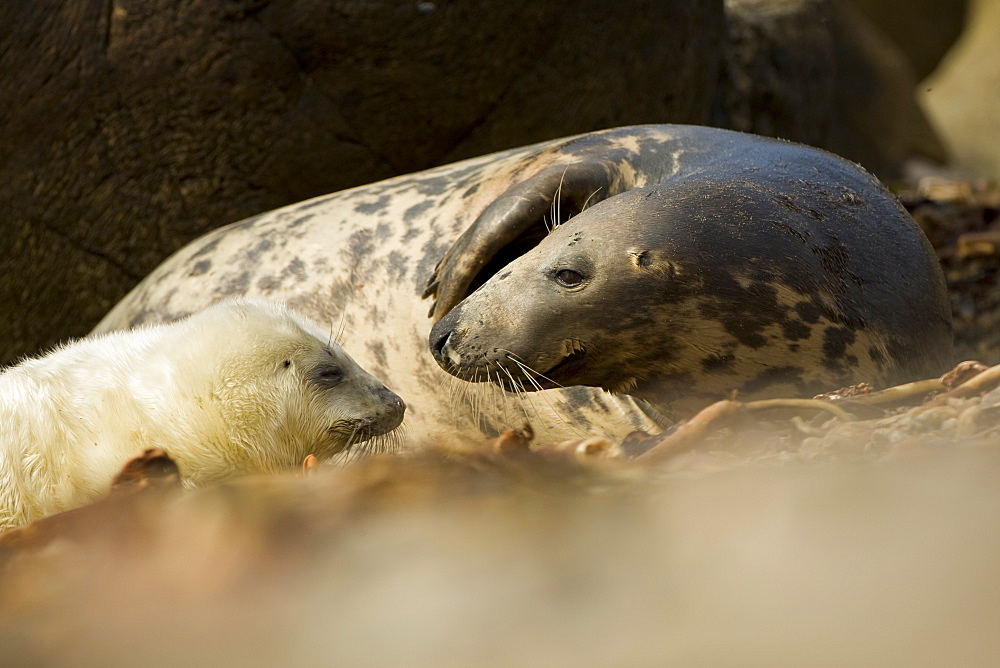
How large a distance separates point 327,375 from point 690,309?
893mm

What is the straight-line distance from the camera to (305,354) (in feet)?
7.70

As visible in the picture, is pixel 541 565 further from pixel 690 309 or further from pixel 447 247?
pixel 447 247

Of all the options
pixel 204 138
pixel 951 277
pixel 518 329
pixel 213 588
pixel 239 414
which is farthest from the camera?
pixel 951 277

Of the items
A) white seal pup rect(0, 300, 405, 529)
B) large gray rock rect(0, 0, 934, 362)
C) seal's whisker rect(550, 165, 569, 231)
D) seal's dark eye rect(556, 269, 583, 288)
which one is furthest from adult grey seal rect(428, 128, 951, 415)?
large gray rock rect(0, 0, 934, 362)

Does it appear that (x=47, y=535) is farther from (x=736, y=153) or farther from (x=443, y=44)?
(x=443, y=44)

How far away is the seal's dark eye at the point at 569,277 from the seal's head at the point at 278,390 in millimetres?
525

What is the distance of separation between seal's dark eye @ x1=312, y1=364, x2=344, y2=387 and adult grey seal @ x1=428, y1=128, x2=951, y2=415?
1.04 feet

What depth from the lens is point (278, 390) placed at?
2.24m

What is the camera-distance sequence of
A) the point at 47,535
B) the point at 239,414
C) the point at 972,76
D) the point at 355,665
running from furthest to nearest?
1. the point at 972,76
2. the point at 239,414
3. the point at 47,535
4. the point at 355,665

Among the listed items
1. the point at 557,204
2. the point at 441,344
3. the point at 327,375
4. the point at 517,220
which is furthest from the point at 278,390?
the point at 557,204

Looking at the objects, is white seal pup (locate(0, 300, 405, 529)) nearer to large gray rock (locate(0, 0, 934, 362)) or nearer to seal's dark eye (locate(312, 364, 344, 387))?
seal's dark eye (locate(312, 364, 344, 387))

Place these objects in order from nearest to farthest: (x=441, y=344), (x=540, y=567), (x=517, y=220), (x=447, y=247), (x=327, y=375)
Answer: (x=540, y=567) → (x=327, y=375) → (x=441, y=344) → (x=517, y=220) → (x=447, y=247)

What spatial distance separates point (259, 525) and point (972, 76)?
13.5m

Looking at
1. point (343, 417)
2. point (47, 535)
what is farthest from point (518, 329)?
point (47, 535)
